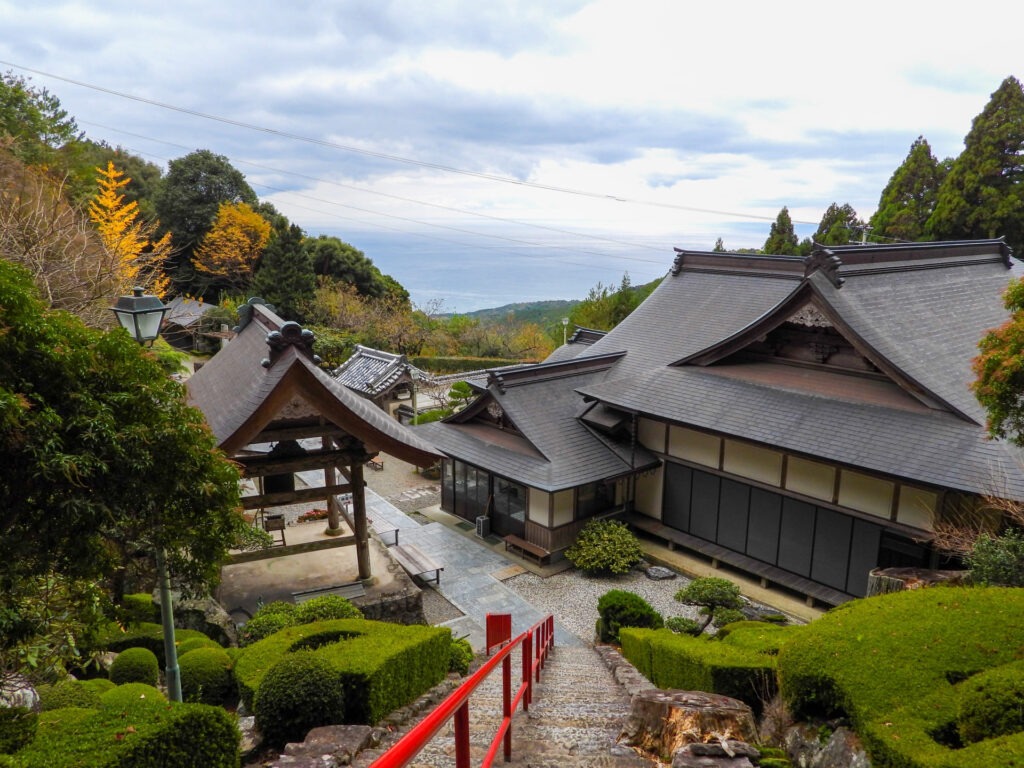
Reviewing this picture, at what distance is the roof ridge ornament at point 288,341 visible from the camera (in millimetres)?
9523

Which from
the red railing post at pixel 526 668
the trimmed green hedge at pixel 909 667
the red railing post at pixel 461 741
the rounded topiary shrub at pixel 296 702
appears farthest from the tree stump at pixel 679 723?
the red railing post at pixel 461 741

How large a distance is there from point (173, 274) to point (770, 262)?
42.7m

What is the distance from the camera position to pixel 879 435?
491 inches

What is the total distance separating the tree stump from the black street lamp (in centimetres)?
645

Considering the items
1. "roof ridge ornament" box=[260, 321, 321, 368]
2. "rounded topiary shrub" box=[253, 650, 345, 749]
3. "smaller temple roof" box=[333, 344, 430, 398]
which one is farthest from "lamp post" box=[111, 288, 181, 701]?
"smaller temple roof" box=[333, 344, 430, 398]

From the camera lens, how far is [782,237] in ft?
138

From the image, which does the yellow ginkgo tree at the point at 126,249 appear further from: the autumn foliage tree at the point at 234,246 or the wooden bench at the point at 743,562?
the wooden bench at the point at 743,562

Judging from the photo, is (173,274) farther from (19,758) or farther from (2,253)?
(19,758)

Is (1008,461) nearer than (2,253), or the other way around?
(1008,461)

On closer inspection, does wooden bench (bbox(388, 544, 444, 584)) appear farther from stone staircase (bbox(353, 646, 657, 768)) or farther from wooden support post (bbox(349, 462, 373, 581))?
stone staircase (bbox(353, 646, 657, 768))

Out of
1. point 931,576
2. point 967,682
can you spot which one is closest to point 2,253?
point 967,682

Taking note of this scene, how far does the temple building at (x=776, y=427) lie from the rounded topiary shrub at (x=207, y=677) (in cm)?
796

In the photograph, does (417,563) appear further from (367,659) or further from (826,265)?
(826,265)

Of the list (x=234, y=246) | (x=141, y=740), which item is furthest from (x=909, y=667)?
(x=234, y=246)
